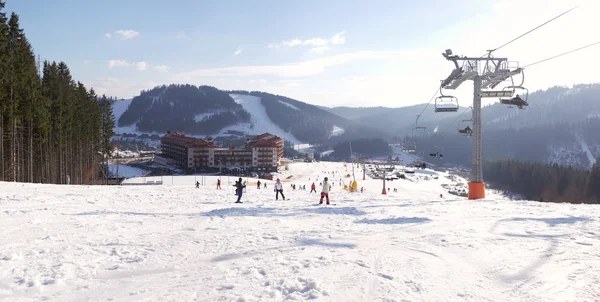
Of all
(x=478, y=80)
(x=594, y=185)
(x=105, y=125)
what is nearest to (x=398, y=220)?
(x=478, y=80)

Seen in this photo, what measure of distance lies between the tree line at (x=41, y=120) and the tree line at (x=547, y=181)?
74531mm

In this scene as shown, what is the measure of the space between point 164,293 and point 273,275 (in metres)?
1.62

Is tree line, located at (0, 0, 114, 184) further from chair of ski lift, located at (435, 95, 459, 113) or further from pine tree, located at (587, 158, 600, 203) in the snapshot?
pine tree, located at (587, 158, 600, 203)

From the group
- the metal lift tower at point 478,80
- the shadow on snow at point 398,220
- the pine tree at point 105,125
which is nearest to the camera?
the shadow on snow at point 398,220

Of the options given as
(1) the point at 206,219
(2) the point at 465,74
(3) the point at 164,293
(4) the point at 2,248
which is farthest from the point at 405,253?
(2) the point at 465,74

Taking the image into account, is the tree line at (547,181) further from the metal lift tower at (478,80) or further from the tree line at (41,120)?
the tree line at (41,120)

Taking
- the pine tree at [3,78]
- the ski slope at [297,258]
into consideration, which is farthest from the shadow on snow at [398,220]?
the pine tree at [3,78]

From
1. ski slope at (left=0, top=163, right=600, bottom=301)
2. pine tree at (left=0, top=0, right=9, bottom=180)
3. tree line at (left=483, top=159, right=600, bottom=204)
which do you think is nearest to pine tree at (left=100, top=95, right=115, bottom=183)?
pine tree at (left=0, top=0, right=9, bottom=180)

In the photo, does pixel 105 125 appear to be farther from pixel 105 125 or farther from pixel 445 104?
pixel 445 104

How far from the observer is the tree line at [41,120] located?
1141 inches

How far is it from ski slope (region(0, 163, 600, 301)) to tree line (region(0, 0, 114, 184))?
910 inches

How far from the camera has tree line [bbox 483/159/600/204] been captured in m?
71.9

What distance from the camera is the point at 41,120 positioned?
109ft

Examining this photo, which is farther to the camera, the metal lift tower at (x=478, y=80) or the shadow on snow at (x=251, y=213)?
the metal lift tower at (x=478, y=80)
